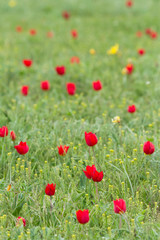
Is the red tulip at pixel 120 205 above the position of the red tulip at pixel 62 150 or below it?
below

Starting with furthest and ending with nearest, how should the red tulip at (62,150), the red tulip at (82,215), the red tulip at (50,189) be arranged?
the red tulip at (62,150), the red tulip at (50,189), the red tulip at (82,215)

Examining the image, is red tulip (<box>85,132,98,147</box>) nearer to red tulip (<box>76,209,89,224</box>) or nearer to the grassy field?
the grassy field

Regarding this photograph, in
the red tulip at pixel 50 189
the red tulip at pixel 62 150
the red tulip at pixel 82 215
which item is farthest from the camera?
the red tulip at pixel 62 150

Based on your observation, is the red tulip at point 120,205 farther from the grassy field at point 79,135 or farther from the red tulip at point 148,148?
the red tulip at point 148,148

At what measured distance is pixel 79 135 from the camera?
275cm

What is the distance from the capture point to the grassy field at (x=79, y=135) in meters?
1.95

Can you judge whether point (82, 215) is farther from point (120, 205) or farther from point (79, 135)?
point (79, 135)

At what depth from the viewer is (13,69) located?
4277 millimetres

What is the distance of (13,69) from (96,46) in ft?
5.32

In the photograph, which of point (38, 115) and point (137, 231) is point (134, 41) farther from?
point (137, 231)

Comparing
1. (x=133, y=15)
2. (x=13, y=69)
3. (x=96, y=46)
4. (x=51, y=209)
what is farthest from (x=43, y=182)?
(x=133, y=15)

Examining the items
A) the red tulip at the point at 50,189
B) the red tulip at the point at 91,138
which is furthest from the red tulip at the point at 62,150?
the red tulip at the point at 50,189

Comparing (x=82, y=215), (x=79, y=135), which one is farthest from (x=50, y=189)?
(x=79, y=135)

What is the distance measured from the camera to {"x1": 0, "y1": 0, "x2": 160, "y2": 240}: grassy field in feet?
6.40
